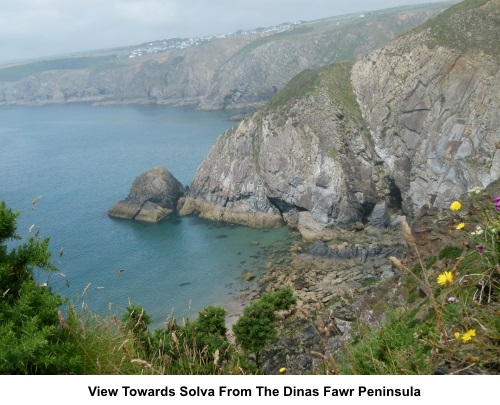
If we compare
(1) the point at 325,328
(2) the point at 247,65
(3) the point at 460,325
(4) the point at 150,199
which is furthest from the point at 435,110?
(2) the point at 247,65

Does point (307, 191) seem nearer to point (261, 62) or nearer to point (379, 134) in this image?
point (379, 134)

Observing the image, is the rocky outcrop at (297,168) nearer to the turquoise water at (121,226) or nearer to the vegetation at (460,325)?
the turquoise water at (121,226)

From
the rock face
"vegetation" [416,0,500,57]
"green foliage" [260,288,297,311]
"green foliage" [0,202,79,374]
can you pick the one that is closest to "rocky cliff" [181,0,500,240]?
Answer: "vegetation" [416,0,500,57]

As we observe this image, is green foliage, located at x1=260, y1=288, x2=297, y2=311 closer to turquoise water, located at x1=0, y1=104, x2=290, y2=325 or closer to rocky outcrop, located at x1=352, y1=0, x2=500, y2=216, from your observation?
turquoise water, located at x1=0, y1=104, x2=290, y2=325

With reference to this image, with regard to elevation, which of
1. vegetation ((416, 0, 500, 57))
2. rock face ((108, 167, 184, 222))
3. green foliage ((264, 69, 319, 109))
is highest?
vegetation ((416, 0, 500, 57))

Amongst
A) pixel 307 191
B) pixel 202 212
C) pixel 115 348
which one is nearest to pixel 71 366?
pixel 115 348

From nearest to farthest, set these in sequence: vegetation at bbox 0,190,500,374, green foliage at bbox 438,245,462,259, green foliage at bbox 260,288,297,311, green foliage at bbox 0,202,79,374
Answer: vegetation at bbox 0,190,500,374 → green foliage at bbox 0,202,79,374 → green foliage at bbox 260,288,297,311 → green foliage at bbox 438,245,462,259

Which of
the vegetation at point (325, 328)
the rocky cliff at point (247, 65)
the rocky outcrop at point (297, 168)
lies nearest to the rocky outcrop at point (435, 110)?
the rocky outcrop at point (297, 168)
